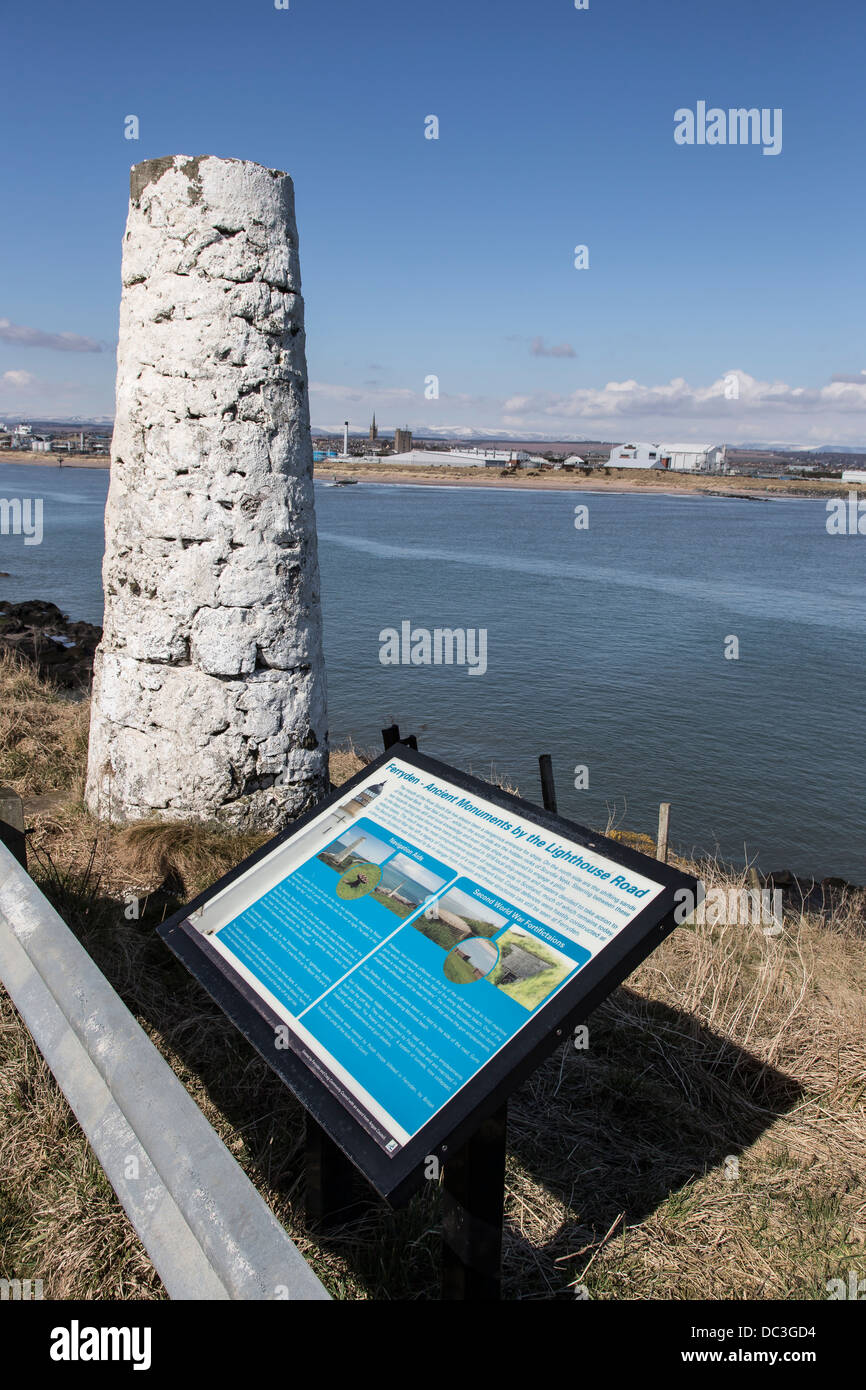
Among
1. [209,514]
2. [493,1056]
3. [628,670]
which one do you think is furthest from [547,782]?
[628,670]

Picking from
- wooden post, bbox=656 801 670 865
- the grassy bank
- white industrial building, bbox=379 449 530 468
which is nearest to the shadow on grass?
the grassy bank

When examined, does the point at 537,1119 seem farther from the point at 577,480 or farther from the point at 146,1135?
the point at 577,480

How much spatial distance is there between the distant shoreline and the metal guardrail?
93.2 m

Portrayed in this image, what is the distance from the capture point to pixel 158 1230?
2.09 metres

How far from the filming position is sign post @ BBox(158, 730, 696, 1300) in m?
2.30

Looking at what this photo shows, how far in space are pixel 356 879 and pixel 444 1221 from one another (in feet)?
3.28

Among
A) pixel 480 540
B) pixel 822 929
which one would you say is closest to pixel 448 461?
pixel 480 540

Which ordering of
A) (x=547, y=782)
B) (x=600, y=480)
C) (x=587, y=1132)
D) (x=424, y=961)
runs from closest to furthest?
1. (x=424, y=961)
2. (x=587, y=1132)
3. (x=547, y=782)
4. (x=600, y=480)

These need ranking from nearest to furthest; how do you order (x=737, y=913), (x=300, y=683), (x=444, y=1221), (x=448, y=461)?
(x=444, y=1221), (x=300, y=683), (x=737, y=913), (x=448, y=461)

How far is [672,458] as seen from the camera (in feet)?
423

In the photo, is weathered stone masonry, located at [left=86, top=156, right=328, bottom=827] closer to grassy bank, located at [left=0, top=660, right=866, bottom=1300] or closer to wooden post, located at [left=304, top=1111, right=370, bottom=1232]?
grassy bank, located at [left=0, top=660, right=866, bottom=1300]

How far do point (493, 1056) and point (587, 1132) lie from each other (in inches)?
63.7

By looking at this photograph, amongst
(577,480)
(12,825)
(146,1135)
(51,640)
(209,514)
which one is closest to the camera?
(146,1135)
